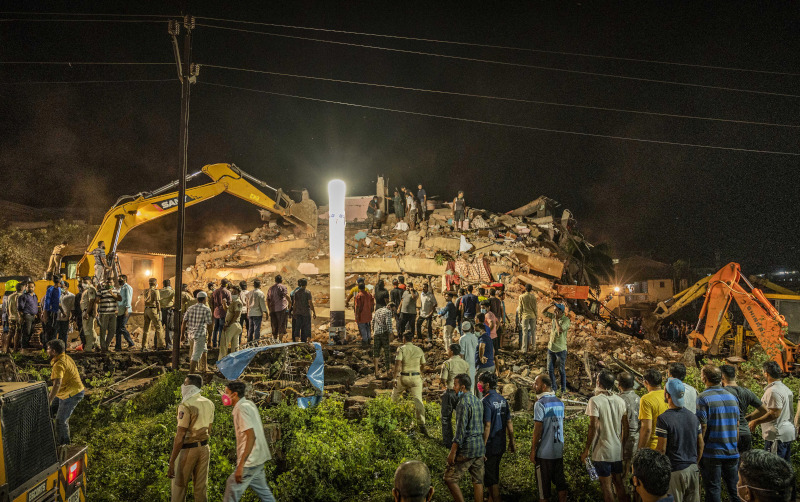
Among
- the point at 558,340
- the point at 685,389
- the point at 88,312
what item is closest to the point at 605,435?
the point at 685,389

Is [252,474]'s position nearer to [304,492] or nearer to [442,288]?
[304,492]

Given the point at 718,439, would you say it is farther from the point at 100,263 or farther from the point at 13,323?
the point at 100,263

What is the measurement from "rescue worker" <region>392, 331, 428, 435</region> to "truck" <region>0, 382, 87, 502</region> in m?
4.41

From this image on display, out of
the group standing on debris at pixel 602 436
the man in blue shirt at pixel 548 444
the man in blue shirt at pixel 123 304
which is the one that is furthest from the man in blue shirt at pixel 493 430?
the man in blue shirt at pixel 123 304

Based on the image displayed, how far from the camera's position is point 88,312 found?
11289 millimetres

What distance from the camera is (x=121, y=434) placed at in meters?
7.18

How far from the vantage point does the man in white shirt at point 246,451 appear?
451 cm

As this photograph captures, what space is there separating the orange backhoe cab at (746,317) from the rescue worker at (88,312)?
17.6 meters

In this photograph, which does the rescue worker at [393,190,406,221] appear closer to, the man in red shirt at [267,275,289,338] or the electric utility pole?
the man in red shirt at [267,275,289,338]

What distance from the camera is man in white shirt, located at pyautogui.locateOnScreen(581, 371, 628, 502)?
187 inches

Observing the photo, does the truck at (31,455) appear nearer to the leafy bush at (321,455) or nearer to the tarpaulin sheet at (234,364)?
the leafy bush at (321,455)

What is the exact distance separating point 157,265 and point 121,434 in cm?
1728

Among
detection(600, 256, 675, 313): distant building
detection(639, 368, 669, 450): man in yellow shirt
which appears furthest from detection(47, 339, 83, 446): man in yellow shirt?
detection(600, 256, 675, 313): distant building

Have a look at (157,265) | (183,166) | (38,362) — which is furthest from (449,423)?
(157,265)
